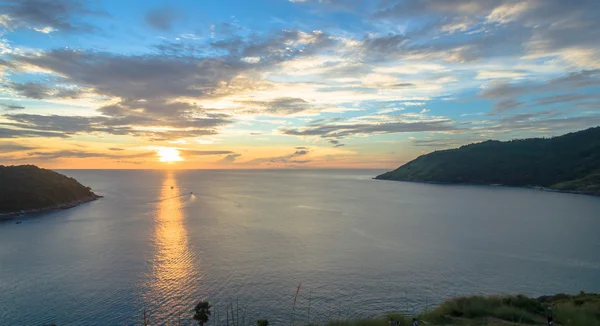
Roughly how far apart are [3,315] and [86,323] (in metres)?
12.1

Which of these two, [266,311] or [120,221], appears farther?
[120,221]

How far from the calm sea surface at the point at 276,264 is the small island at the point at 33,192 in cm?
1936

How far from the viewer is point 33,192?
459 ft

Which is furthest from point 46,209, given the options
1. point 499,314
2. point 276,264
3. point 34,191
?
point 499,314

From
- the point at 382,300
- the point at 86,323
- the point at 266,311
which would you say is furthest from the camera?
the point at 382,300

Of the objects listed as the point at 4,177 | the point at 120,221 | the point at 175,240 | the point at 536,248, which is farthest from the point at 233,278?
the point at 4,177

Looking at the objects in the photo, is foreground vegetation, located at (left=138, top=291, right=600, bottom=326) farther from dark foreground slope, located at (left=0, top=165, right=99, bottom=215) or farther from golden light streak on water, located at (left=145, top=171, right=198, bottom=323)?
dark foreground slope, located at (left=0, top=165, right=99, bottom=215)

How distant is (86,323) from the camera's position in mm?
39094

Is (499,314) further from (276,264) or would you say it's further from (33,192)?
(33,192)

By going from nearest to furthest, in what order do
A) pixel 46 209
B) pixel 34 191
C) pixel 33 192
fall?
pixel 46 209
pixel 33 192
pixel 34 191

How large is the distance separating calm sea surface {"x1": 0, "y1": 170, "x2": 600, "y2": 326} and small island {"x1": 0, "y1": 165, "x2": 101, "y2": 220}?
1936cm

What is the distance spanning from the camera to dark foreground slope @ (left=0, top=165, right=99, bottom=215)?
129375 mm

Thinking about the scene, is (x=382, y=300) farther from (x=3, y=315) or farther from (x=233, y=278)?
(x=3, y=315)

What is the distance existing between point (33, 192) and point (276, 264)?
13352 centimetres
